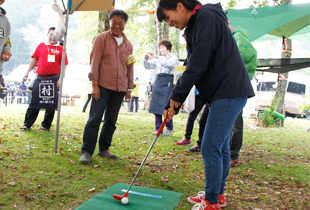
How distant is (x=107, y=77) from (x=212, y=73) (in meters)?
1.79

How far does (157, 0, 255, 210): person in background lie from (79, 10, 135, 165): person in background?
56.4 inches

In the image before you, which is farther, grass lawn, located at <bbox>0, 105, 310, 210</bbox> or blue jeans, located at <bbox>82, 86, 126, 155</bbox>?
blue jeans, located at <bbox>82, 86, 126, 155</bbox>

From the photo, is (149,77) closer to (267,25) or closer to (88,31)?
(88,31)

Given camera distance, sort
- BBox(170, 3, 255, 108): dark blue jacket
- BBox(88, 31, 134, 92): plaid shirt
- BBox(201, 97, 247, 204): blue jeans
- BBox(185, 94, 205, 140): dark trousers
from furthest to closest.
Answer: BBox(185, 94, 205, 140): dark trousers, BBox(88, 31, 134, 92): plaid shirt, BBox(201, 97, 247, 204): blue jeans, BBox(170, 3, 255, 108): dark blue jacket

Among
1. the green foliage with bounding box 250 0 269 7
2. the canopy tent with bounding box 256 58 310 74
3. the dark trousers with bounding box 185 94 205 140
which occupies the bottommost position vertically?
the dark trousers with bounding box 185 94 205 140

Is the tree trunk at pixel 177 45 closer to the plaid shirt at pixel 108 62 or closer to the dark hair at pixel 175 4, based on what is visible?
the plaid shirt at pixel 108 62

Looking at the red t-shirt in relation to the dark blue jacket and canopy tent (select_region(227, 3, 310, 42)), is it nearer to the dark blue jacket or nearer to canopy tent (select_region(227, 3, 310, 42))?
the dark blue jacket

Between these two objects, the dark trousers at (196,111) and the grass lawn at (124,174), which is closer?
the grass lawn at (124,174)

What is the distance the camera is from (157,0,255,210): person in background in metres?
2.01

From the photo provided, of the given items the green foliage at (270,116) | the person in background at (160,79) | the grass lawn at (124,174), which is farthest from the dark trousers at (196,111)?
the green foliage at (270,116)

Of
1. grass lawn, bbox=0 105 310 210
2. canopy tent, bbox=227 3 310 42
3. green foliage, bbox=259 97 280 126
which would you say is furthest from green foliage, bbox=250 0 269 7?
grass lawn, bbox=0 105 310 210

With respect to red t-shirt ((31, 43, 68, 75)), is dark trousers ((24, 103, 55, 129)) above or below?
below

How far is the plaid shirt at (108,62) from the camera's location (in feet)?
11.1

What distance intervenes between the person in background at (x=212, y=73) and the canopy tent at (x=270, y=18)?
551cm
